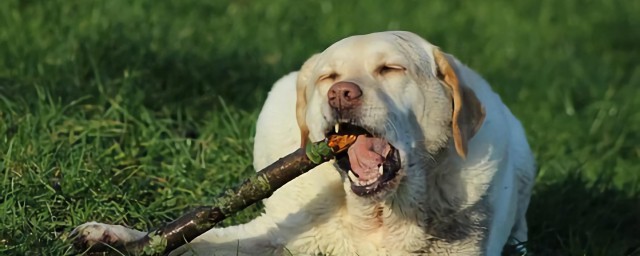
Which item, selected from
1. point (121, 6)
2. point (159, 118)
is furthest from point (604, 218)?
point (121, 6)

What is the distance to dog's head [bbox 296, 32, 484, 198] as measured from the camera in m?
4.16

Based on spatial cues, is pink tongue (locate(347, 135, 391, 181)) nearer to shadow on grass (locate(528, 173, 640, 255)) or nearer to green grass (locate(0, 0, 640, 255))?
green grass (locate(0, 0, 640, 255))

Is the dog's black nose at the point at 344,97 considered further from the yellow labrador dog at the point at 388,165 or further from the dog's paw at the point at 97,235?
the dog's paw at the point at 97,235

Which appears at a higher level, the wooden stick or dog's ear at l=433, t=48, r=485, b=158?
dog's ear at l=433, t=48, r=485, b=158

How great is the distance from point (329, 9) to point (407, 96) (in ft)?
18.2

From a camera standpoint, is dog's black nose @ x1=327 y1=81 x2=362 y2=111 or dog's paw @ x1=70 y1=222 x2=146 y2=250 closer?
dog's black nose @ x1=327 y1=81 x2=362 y2=111

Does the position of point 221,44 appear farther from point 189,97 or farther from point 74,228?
point 74,228

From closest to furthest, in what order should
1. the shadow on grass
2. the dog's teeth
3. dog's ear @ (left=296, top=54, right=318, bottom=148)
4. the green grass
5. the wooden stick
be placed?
1. the dog's teeth
2. the wooden stick
3. dog's ear @ (left=296, top=54, right=318, bottom=148)
4. the green grass
5. the shadow on grass

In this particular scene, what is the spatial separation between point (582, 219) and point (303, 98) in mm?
1917

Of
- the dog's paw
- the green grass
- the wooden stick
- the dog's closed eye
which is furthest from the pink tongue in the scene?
the green grass

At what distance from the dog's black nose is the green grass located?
1163 mm

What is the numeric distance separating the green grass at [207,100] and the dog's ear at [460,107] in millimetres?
1159

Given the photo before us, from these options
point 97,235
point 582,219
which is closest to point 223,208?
point 97,235

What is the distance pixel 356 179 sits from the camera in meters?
4.24
